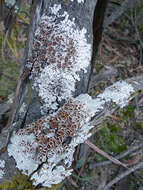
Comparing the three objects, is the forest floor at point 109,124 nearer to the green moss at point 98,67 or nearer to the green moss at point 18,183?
the green moss at point 98,67

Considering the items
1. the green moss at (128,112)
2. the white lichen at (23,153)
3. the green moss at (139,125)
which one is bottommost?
the green moss at (139,125)

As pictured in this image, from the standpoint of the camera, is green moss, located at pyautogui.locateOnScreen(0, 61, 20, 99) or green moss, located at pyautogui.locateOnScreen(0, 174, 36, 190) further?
green moss, located at pyautogui.locateOnScreen(0, 61, 20, 99)

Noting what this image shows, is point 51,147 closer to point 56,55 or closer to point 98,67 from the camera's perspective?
point 56,55

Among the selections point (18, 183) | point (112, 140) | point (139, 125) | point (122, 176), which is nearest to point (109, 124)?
point (112, 140)

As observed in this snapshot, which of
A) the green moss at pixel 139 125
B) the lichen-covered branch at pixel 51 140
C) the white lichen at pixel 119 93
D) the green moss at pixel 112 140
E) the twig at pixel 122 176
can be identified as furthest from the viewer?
the green moss at pixel 139 125

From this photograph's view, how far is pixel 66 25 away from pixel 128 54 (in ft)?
6.85

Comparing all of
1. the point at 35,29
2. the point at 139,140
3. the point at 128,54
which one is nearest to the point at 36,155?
the point at 35,29

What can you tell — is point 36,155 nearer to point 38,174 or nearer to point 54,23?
point 38,174

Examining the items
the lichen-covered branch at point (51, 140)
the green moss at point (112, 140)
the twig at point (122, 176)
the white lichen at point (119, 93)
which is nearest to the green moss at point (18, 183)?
the lichen-covered branch at point (51, 140)

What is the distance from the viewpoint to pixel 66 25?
28.2 inches

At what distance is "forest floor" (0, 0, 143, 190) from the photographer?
1.54 m

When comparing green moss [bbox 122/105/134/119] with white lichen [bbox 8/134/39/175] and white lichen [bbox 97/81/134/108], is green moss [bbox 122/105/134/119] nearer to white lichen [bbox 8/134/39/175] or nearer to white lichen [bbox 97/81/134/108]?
white lichen [bbox 97/81/134/108]

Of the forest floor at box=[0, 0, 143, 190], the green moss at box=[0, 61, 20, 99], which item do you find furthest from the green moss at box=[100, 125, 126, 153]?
the green moss at box=[0, 61, 20, 99]

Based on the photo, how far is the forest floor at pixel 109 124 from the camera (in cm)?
154
